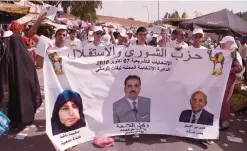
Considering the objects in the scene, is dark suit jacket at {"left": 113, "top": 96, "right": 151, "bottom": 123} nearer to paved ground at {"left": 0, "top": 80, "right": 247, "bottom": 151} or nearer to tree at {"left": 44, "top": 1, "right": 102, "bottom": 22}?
paved ground at {"left": 0, "top": 80, "right": 247, "bottom": 151}

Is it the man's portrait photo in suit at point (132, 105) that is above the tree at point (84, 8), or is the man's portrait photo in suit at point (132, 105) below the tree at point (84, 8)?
below

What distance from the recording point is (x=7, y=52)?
5.02 m

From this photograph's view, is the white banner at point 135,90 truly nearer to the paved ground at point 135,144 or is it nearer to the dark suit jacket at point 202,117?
the dark suit jacket at point 202,117

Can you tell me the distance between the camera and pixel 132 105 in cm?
485

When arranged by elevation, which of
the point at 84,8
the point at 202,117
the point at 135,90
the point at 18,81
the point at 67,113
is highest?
the point at 84,8

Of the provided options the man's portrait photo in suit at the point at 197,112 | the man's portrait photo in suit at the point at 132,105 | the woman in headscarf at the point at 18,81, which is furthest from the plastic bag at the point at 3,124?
the man's portrait photo in suit at the point at 197,112

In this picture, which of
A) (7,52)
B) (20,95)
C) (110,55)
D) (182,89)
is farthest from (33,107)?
(182,89)

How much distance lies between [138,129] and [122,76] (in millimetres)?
936

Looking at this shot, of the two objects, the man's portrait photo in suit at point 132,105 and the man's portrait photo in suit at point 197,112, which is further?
the man's portrait photo in suit at point 197,112

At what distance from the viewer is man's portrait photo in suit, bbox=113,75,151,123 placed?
4.77 meters

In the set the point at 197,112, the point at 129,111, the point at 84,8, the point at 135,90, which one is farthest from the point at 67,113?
the point at 84,8

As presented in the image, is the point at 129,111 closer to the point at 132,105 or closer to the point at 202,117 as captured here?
the point at 132,105

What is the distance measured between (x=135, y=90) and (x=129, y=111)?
1.20 ft

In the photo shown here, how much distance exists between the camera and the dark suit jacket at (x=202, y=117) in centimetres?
503
